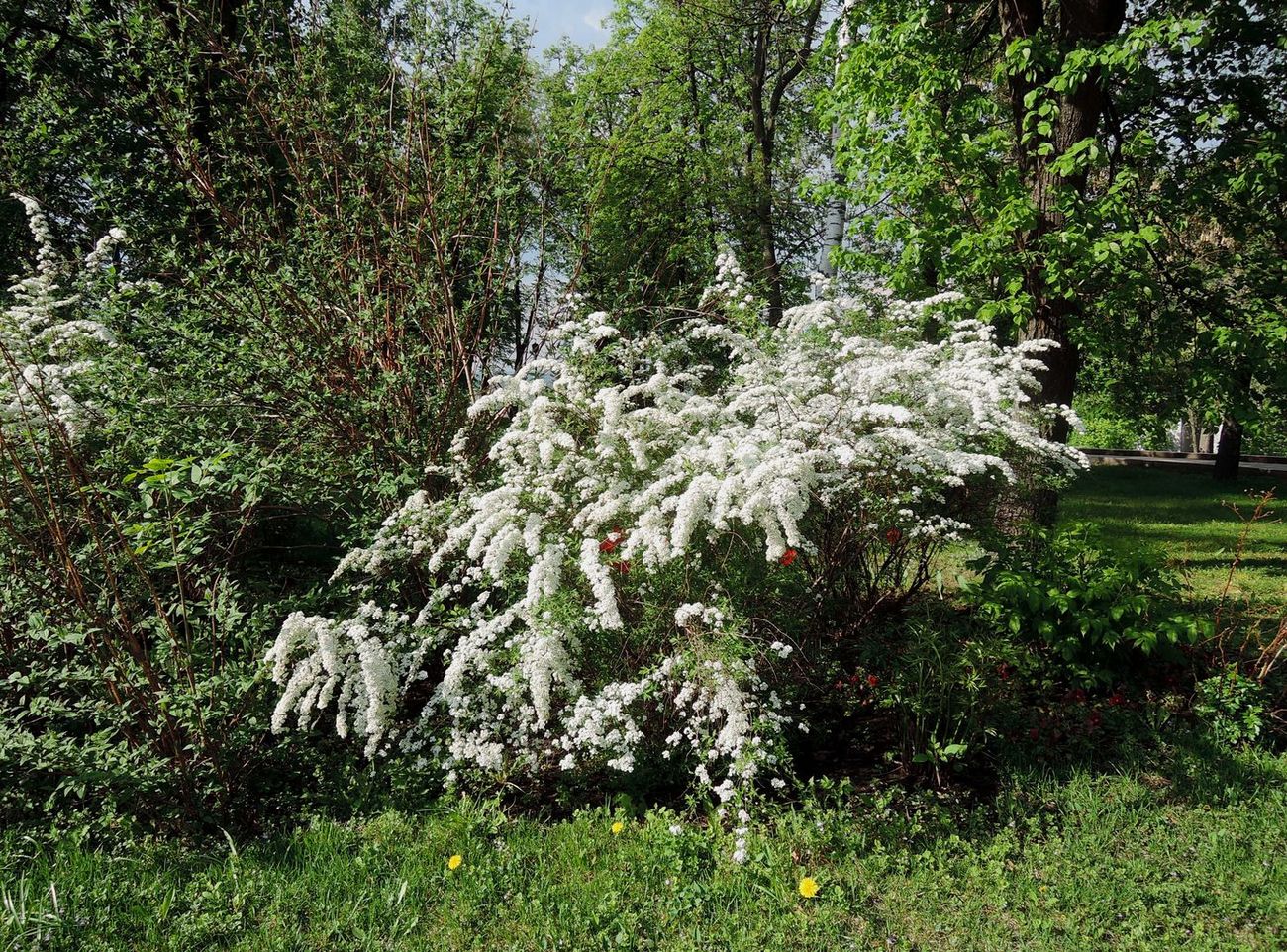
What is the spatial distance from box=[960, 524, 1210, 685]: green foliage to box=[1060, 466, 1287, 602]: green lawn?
20.6 inches

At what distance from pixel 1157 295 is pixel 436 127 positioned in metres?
5.60

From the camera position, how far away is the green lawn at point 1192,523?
6082mm

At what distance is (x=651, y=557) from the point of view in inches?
119

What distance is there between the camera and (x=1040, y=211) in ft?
19.3

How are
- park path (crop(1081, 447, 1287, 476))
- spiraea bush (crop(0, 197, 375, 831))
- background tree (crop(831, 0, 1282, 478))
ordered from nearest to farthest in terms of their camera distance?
1. spiraea bush (crop(0, 197, 375, 831))
2. background tree (crop(831, 0, 1282, 478))
3. park path (crop(1081, 447, 1287, 476))

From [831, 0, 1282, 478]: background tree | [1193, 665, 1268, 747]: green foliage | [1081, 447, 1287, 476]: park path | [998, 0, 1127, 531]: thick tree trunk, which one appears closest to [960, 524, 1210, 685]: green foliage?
[1193, 665, 1268, 747]: green foliage

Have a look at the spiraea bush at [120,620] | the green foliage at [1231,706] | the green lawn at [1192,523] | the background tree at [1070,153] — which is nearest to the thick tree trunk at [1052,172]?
the background tree at [1070,153]

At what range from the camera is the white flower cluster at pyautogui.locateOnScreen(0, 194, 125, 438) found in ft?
12.5

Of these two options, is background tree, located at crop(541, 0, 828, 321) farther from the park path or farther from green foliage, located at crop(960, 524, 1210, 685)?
the park path

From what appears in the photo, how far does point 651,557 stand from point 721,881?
121 centimetres

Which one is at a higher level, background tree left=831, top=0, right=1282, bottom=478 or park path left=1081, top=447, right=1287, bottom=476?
background tree left=831, top=0, right=1282, bottom=478

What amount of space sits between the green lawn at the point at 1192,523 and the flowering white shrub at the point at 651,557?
6.88ft

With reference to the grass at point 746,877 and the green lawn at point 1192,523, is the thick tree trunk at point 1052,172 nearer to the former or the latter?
the green lawn at point 1192,523

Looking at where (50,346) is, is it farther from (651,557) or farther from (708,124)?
(708,124)
